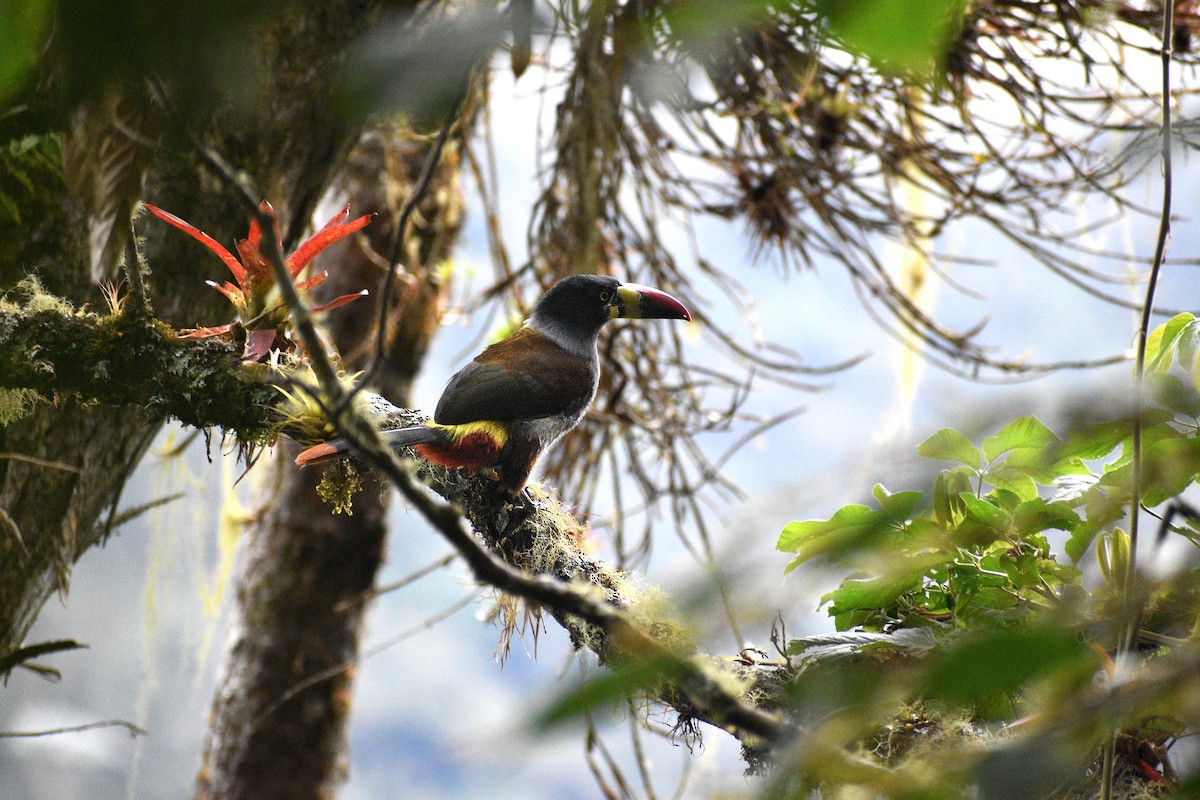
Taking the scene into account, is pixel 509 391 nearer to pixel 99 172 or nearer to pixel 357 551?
pixel 99 172

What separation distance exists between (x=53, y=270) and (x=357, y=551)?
1.93 metres

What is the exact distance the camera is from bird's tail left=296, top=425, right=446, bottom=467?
131cm

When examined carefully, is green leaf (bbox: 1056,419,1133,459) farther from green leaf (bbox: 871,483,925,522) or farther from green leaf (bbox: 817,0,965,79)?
green leaf (bbox: 817,0,965,79)

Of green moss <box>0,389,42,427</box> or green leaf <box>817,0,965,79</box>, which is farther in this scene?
green moss <box>0,389,42,427</box>

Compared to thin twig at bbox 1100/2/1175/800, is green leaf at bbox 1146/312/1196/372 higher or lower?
higher

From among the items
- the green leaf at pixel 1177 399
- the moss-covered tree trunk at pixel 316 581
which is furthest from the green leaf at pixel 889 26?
the moss-covered tree trunk at pixel 316 581

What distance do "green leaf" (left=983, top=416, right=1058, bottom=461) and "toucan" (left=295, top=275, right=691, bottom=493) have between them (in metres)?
0.80

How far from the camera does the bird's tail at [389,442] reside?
1.31m

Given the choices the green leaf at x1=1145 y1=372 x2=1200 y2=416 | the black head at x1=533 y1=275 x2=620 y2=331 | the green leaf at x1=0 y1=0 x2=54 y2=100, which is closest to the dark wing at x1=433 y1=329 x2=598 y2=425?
the black head at x1=533 y1=275 x2=620 y2=331

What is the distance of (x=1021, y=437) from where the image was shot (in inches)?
43.4

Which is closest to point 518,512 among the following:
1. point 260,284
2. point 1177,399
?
point 260,284

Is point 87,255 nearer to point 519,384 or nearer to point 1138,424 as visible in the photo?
point 519,384

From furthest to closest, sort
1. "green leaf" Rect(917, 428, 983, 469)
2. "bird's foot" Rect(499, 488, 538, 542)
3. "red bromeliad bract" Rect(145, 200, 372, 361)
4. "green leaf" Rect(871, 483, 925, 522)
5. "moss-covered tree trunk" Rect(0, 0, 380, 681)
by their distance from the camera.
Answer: "moss-covered tree trunk" Rect(0, 0, 380, 681) < "bird's foot" Rect(499, 488, 538, 542) < "red bromeliad bract" Rect(145, 200, 372, 361) < "green leaf" Rect(917, 428, 983, 469) < "green leaf" Rect(871, 483, 925, 522)

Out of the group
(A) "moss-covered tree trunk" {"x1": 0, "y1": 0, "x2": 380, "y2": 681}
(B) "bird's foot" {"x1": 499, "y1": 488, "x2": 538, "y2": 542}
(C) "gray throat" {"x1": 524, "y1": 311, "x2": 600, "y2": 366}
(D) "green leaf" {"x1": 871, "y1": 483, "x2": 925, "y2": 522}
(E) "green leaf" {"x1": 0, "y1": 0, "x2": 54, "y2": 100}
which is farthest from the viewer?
(C) "gray throat" {"x1": 524, "y1": 311, "x2": 600, "y2": 366}
